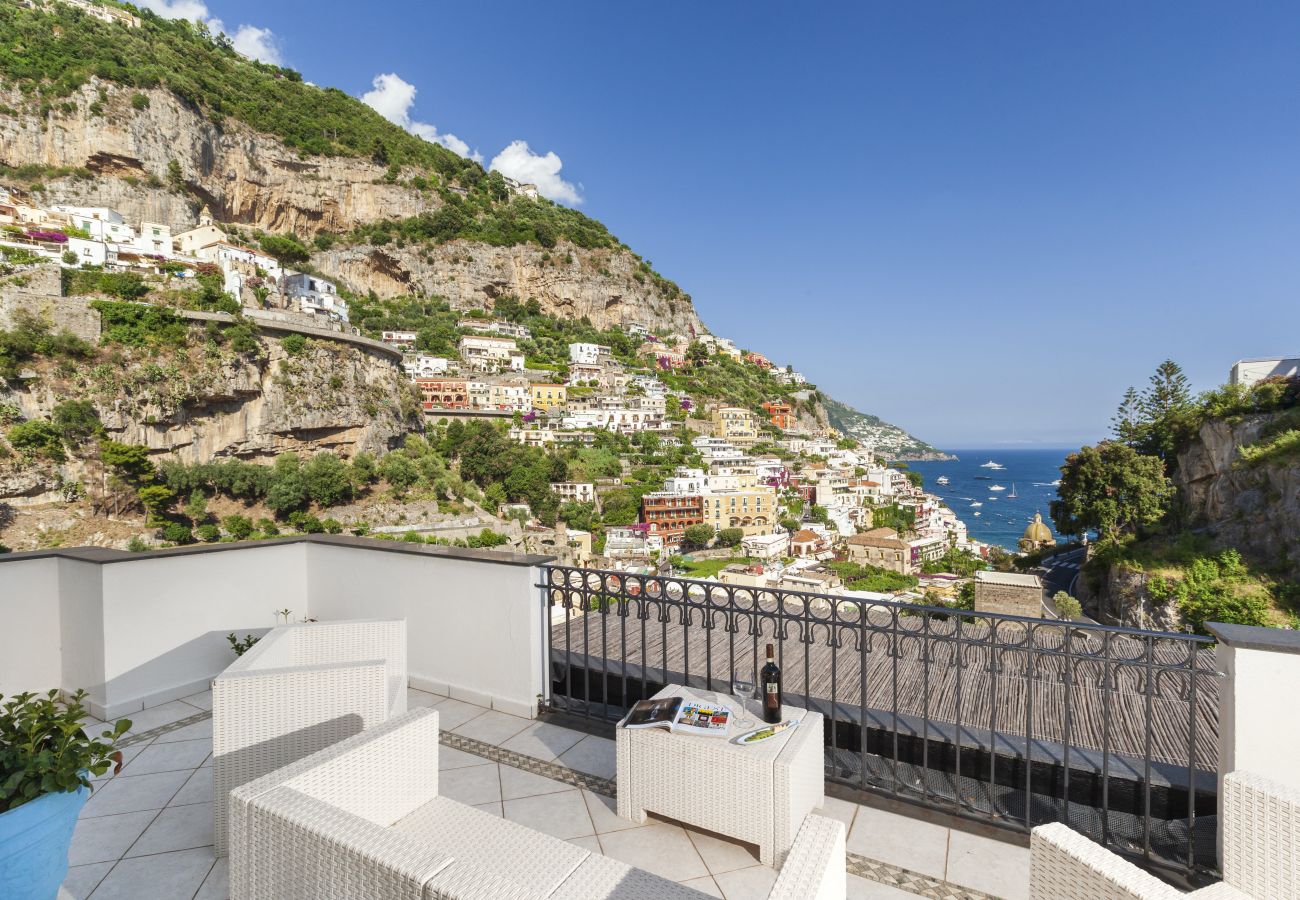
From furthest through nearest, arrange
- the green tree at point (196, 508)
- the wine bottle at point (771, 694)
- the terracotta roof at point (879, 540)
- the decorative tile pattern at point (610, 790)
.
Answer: the terracotta roof at point (879, 540) → the green tree at point (196, 508) → the wine bottle at point (771, 694) → the decorative tile pattern at point (610, 790)

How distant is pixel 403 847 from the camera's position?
112 centimetres

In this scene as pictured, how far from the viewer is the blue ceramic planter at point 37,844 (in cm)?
143

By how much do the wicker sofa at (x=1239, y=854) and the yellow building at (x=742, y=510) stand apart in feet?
148

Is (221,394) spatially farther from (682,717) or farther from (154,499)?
(682,717)

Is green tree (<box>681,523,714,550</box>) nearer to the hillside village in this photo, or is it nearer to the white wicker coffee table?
the hillside village

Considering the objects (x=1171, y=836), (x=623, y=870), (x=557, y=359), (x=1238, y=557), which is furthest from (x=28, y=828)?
(x=557, y=359)

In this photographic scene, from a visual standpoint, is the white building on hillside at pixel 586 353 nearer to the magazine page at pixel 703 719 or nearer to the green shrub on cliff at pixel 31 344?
the green shrub on cliff at pixel 31 344

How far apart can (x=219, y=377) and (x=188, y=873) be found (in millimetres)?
32042

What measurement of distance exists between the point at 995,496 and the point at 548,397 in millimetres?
96728

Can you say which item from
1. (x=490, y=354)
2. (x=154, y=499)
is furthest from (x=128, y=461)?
(x=490, y=354)

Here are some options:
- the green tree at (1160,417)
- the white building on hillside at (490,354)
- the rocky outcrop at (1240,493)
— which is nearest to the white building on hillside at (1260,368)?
the green tree at (1160,417)

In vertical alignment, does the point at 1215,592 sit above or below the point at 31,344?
below

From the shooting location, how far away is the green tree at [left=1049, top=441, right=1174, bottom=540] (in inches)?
728

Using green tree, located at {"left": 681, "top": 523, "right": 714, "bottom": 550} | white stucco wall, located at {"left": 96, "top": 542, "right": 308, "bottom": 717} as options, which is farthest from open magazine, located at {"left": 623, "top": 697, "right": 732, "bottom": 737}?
green tree, located at {"left": 681, "top": 523, "right": 714, "bottom": 550}
